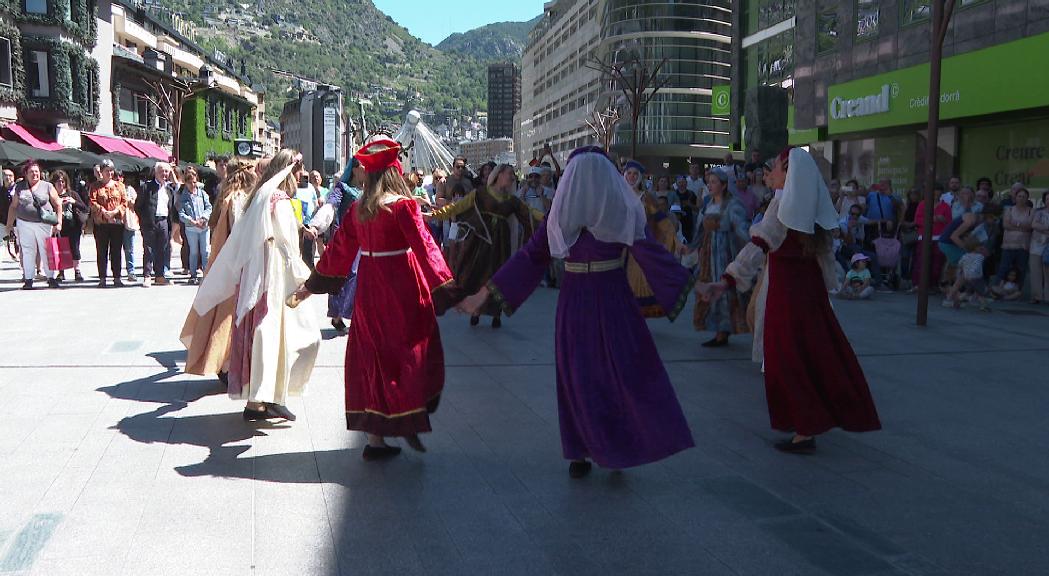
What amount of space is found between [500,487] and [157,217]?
1177cm

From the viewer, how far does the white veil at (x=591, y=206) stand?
4781mm

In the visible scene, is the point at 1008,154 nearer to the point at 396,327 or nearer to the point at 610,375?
the point at 610,375

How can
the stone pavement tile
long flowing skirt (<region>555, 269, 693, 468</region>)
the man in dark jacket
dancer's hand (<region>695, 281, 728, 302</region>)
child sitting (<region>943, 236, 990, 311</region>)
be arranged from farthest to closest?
A: 1. the man in dark jacket
2. child sitting (<region>943, 236, 990, 311</region>)
3. dancer's hand (<region>695, 281, 728, 302</region>)
4. long flowing skirt (<region>555, 269, 693, 468</region>)
5. the stone pavement tile

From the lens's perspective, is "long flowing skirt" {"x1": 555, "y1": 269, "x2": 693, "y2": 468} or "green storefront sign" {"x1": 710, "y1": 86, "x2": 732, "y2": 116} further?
"green storefront sign" {"x1": 710, "y1": 86, "x2": 732, "y2": 116}

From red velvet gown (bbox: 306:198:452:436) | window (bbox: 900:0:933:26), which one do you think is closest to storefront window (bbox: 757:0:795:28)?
window (bbox: 900:0:933:26)

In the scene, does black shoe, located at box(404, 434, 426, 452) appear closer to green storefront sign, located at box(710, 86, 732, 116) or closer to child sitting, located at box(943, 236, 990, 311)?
child sitting, located at box(943, 236, 990, 311)

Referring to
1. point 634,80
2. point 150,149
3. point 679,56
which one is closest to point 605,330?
point 634,80

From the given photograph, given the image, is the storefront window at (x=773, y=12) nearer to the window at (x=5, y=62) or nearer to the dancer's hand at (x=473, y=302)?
the window at (x=5, y=62)

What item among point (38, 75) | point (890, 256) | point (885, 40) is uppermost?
point (38, 75)

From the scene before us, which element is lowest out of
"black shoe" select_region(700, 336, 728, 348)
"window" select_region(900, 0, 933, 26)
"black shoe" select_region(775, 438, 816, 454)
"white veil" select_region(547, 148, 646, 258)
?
"black shoe" select_region(775, 438, 816, 454)

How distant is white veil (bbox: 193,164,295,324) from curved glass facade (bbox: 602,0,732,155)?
2740 inches

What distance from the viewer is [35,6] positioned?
110ft

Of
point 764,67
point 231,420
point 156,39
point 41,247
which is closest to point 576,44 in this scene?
point 156,39

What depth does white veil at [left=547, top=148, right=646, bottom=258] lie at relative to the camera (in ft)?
15.7
